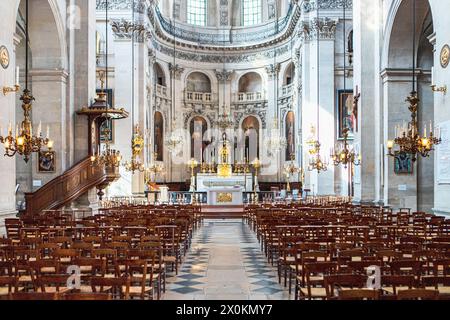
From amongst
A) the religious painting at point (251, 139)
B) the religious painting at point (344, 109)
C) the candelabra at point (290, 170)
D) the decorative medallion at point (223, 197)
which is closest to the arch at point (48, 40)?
the decorative medallion at point (223, 197)

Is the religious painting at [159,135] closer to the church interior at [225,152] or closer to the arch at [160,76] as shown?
the church interior at [225,152]

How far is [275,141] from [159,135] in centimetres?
915

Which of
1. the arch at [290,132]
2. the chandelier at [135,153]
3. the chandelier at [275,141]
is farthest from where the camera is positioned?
the chandelier at [275,141]

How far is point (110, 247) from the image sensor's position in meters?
10.4

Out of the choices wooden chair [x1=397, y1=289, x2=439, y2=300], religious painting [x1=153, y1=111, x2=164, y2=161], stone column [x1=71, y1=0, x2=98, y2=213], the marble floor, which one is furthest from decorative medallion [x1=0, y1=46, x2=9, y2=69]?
religious painting [x1=153, y1=111, x2=164, y2=161]

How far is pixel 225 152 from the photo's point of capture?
3903cm

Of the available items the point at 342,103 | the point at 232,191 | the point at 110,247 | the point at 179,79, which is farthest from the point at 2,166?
the point at 179,79

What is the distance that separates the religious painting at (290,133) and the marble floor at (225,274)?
2461cm

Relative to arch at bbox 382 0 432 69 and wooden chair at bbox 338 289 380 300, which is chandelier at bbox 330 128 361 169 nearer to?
arch at bbox 382 0 432 69

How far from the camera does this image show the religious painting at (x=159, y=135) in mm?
44250

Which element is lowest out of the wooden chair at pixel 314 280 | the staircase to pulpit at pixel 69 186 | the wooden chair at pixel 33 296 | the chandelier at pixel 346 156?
the wooden chair at pixel 314 280

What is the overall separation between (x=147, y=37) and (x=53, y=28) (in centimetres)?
1558

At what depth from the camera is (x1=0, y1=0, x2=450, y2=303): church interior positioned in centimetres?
960
